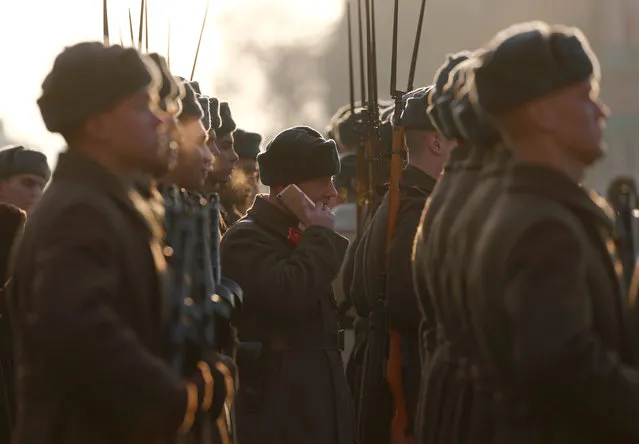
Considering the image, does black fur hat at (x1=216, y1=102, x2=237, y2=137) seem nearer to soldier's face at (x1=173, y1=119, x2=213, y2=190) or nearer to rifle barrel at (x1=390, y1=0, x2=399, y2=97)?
rifle barrel at (x1=390, y1=0, x2=399, y2=97)

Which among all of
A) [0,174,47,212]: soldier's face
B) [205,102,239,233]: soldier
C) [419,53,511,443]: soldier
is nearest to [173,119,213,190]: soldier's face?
[419,53,511,443]: soldier

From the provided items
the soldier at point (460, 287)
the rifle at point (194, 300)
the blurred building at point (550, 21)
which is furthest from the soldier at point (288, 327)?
the blurred building at point (550, 21)

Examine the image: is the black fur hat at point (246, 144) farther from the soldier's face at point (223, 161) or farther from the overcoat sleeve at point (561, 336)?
the overcoat sleeve at point (561, 336)

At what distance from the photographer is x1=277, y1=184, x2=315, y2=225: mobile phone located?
7316mm

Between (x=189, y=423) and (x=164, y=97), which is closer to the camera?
(x=189, y=423)

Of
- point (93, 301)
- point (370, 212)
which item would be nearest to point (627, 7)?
point (370, 212)

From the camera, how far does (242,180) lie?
9680mm

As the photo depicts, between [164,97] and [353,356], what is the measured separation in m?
2.52

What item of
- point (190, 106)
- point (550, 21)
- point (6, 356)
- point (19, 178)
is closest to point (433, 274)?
point (190, 106)

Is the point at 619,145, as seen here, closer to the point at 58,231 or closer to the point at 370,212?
the point at 370,212

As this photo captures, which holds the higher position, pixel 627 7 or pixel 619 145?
pixel 627 7

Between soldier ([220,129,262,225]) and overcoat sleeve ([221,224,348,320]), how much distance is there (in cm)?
151

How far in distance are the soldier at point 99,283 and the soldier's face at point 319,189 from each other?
295 centimetres

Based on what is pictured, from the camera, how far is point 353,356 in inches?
288
